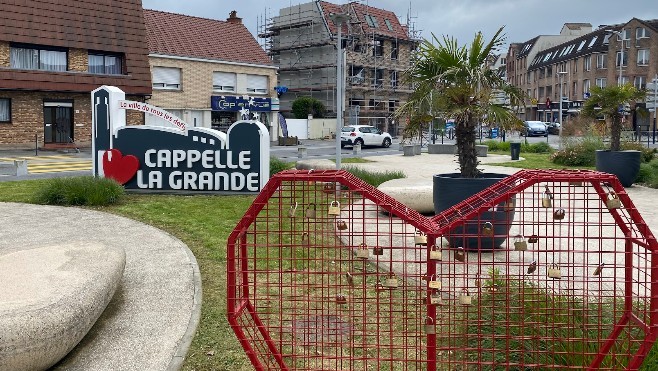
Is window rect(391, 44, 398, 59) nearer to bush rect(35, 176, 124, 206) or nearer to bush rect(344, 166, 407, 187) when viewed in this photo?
bush rect(344, 166, 407, 187)

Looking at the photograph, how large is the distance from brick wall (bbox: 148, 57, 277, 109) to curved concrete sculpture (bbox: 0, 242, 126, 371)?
34.3 m

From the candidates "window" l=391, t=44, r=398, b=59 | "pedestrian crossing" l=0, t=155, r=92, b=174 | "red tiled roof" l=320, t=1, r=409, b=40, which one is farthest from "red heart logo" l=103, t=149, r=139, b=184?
"window" l=391, t=44, r=398, b=59

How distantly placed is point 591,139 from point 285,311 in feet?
69.1

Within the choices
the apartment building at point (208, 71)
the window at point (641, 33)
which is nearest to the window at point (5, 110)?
the apartment building at point (208, 71)

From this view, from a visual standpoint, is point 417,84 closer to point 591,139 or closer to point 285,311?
point 285,311

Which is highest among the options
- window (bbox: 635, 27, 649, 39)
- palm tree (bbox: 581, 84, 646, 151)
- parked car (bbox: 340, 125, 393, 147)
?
window (bbox: 635, 27, 649, 39)

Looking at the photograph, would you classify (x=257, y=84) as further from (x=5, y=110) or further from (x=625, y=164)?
(x=625, y=164)

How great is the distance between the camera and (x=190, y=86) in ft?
137

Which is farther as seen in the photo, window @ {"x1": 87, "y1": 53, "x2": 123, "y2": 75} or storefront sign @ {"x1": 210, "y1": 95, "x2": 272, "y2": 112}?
storefront sign @ {"x1": 210, "y1": 95, "x2": 272, "y2": 112}

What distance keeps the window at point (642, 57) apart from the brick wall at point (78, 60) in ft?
183

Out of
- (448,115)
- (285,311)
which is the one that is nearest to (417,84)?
(448,115)

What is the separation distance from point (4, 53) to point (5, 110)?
264 cm

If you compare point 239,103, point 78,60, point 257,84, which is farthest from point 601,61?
point 78,60

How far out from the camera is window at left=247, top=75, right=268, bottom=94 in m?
45.8
